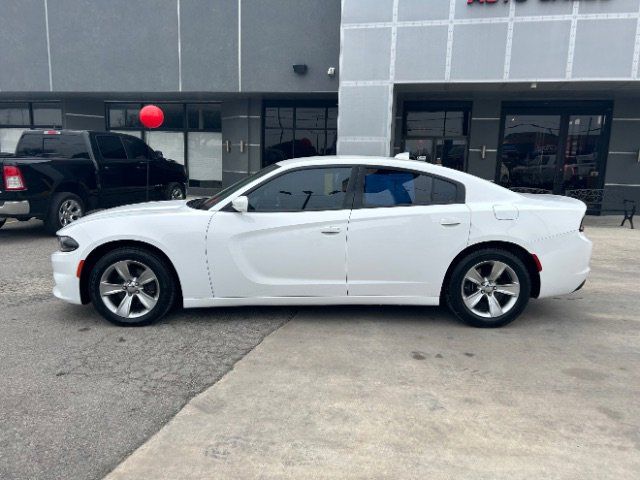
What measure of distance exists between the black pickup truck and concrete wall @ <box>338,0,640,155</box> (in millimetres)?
5008

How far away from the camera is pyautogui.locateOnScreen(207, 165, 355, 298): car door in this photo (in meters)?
4.36

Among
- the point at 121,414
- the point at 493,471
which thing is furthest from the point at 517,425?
the point at 121,414

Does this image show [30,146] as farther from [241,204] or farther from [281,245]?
[281,245]

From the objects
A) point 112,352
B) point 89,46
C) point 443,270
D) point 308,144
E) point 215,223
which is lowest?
point 112,352

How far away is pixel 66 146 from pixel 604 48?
11635 millimetres

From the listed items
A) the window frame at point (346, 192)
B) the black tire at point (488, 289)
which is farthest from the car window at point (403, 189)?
the black tire at point (488, 289)

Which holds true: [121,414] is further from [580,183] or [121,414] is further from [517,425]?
[580,183]

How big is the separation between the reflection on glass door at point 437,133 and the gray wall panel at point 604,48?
12.7ft

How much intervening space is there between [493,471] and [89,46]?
1595 cm

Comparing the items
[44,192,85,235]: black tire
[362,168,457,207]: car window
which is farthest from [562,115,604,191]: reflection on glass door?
[44,192,85,235]: black tire

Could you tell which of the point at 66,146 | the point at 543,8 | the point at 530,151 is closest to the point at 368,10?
the point at 543,8

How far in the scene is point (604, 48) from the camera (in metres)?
10.5

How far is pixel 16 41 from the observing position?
48.3 ft

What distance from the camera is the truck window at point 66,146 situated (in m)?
9.34
